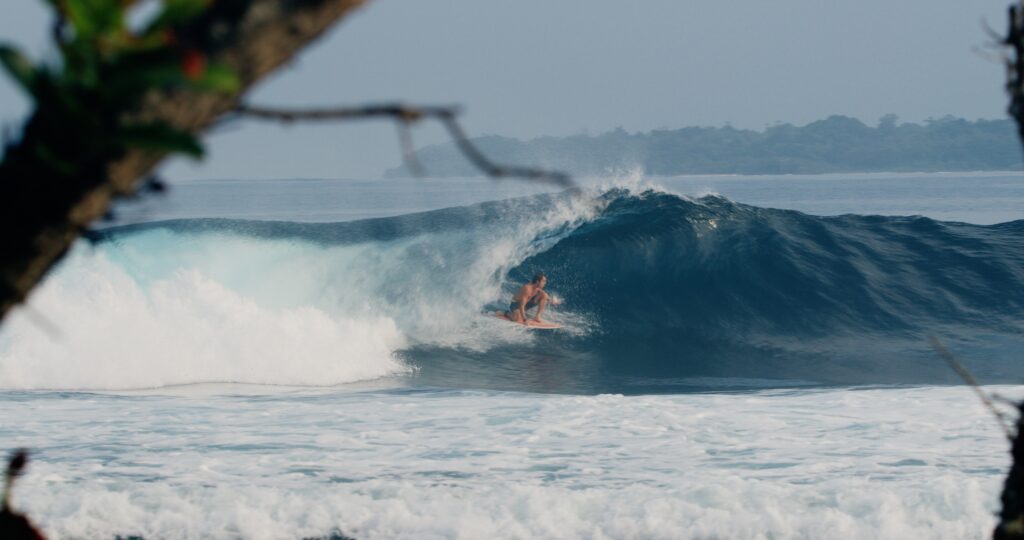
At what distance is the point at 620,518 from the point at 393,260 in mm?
14057

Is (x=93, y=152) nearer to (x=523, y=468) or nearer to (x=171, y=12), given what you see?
(x=171, y=12)

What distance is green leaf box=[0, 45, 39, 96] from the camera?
1.26m

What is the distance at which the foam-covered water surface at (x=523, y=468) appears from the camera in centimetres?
753

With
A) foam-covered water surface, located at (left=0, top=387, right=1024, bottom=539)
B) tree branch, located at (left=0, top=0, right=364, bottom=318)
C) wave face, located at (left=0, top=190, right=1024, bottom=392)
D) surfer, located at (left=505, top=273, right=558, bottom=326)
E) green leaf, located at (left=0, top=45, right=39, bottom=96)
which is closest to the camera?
green leaf, located at (left=0, top=45, right=39, bottom=96)

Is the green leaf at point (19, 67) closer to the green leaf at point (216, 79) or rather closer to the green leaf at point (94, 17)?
the green leaf at point (94, 17)

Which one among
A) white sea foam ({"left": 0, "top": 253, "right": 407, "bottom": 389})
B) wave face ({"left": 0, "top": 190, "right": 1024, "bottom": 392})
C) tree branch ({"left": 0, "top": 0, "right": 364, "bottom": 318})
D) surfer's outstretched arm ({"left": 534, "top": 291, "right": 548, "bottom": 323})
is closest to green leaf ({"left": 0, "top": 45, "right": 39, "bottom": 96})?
tree branch ({"left": 0, "top": 0, "right": 364, "bottom": 318})

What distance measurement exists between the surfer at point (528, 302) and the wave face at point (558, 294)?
0.22m

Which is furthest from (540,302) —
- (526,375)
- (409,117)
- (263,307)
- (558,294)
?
(409,117)

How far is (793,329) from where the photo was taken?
17.7m

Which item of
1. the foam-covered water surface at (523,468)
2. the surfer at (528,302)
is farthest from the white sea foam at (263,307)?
the foam-covered water surface at (523,468)

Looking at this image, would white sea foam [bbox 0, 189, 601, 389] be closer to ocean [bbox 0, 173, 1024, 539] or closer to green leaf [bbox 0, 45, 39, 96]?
ocean [bbox 0, 173, 1024, 539]

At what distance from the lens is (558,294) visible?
748 inches

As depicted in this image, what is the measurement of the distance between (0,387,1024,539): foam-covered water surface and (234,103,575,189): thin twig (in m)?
5.97

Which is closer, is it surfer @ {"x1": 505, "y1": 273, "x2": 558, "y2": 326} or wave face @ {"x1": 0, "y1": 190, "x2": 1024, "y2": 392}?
wave face @ {"x1": 0, "y1": 190, "x2": 1024, "y2": 392}
